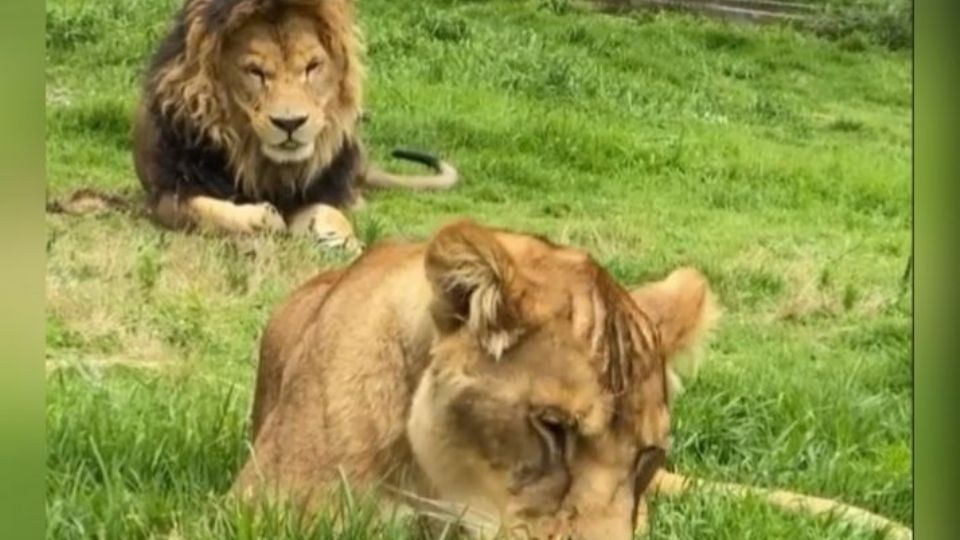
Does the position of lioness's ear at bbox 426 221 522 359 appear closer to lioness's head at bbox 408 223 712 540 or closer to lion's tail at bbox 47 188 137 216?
lioness's head at bbox 408 223 712 540

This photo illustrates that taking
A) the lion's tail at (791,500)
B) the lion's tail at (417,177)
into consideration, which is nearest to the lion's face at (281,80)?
the lion's tail at (417,177)

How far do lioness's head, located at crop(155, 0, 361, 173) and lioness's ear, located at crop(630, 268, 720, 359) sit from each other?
52 centimetres

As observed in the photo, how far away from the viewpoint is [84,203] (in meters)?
2.79

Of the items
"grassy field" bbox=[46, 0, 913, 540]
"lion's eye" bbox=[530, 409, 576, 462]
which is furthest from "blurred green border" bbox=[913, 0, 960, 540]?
"lion's eye" bbox=[530, 409, 576, 462]

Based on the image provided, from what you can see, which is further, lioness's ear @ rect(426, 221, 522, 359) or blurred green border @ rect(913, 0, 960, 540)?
blurred green border @ rect(913, 0, 960, 540)

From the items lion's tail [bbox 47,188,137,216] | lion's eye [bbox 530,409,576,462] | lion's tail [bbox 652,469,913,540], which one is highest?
lion's tail [bbox 47,188,137,216]

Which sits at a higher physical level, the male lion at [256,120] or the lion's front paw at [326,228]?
the male lion at [256,120]

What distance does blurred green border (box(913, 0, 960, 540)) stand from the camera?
3.15 meters

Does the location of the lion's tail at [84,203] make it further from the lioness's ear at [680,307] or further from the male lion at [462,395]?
the lioness's ear at [680,307]

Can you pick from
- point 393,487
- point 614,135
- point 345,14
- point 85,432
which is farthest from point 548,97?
point 85,432

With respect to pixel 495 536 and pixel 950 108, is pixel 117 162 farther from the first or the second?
pixel 950 108

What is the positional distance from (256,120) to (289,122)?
5cm

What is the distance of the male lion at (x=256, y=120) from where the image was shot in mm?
2844

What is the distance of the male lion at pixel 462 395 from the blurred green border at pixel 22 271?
30 centimetres
